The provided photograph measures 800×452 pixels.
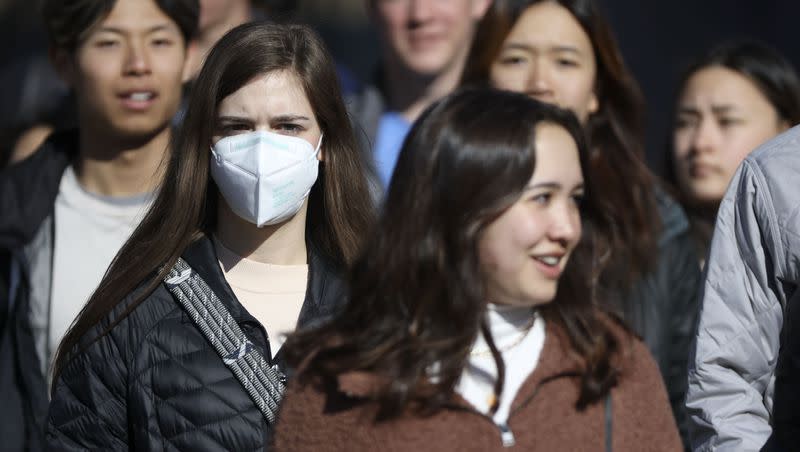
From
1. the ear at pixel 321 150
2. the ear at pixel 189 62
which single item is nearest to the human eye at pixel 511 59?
the ear at pixel 189 62

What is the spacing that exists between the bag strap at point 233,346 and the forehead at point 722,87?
7.77 ft

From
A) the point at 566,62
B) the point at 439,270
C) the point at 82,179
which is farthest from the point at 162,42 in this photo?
the point at 439,270

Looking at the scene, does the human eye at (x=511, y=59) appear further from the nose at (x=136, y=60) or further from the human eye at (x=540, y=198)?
the human eye at (x=540, y=198)

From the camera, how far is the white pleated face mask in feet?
11.4

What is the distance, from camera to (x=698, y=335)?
3.25 metres

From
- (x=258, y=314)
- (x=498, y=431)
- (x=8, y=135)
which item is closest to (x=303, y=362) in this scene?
(x=498, y=431)

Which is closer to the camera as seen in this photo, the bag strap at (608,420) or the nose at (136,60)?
the bag strap at (608,420)

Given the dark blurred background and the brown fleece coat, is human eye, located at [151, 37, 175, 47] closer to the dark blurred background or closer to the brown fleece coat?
the brown fleece coat

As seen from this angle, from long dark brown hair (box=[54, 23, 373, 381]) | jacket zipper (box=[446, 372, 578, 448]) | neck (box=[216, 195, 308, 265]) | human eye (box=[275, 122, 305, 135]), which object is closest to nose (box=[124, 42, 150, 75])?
long dark brown hair (box=[54, 23, 373, 381])

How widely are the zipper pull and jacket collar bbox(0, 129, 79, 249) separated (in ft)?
7.58

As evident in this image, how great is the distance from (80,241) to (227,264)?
3.47 ft

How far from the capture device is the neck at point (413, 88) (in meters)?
5.80

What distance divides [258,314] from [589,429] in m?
1.09

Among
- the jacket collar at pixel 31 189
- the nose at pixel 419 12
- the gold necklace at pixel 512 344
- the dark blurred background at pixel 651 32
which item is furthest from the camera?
the dark blurred background at pixel 651 32
